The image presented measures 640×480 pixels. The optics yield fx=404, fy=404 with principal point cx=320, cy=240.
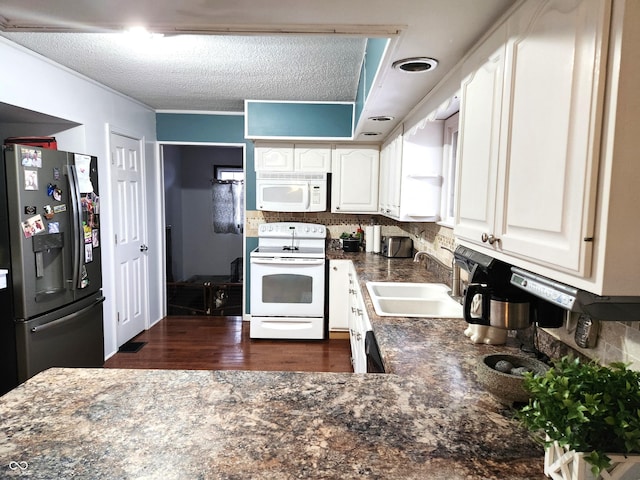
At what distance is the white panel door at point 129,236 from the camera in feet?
12.1

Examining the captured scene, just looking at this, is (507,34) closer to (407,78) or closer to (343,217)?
(407,78)

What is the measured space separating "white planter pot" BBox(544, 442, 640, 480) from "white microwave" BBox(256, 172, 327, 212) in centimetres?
353

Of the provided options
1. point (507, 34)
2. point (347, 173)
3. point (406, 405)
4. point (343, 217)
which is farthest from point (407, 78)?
point (343, 217)

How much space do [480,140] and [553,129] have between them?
43 centimetres

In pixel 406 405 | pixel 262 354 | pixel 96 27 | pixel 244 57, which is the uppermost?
pixel 244 57

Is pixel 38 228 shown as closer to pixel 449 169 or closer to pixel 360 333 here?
pixel 360 333

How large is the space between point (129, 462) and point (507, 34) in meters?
1.40

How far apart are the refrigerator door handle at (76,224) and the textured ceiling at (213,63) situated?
0.79m

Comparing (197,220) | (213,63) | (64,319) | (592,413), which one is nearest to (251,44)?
(213,63)

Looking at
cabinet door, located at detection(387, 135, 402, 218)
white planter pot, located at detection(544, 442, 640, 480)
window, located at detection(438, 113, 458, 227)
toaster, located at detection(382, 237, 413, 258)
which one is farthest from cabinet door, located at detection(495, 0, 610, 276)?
toaster, located at detection(382, 237, 413, 258)

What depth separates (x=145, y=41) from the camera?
8.06 feet

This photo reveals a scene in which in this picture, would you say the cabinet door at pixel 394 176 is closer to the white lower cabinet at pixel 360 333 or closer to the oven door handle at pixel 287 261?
the white lower cabinet at pixel 360 333

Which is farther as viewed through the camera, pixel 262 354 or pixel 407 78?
pixel 262 354

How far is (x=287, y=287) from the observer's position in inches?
156
